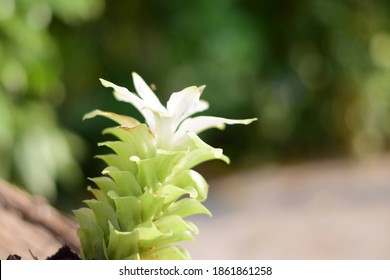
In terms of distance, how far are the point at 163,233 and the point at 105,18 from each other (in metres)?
2.49

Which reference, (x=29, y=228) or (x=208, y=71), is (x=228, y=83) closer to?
(x=208, y=71)

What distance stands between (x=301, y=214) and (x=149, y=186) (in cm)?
220

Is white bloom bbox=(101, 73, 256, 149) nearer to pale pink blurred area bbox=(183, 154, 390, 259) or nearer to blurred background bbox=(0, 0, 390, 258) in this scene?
blurred background bbox=(0, 0, 390, 258)

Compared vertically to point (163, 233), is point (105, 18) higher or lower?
higher

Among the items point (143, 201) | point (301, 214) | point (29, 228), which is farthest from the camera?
point (301, 214)

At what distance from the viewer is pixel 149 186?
2.24 feet

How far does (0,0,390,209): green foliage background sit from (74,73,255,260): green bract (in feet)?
5.16

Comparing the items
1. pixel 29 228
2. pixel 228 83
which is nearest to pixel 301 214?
pixel 228 83

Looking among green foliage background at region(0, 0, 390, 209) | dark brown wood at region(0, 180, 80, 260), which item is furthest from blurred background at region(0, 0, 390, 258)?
dark brown wood at region(0, 180, 80, 260)

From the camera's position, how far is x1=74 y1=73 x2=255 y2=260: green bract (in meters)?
0.68

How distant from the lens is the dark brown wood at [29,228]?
82cm

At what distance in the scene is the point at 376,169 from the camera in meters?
3.34
